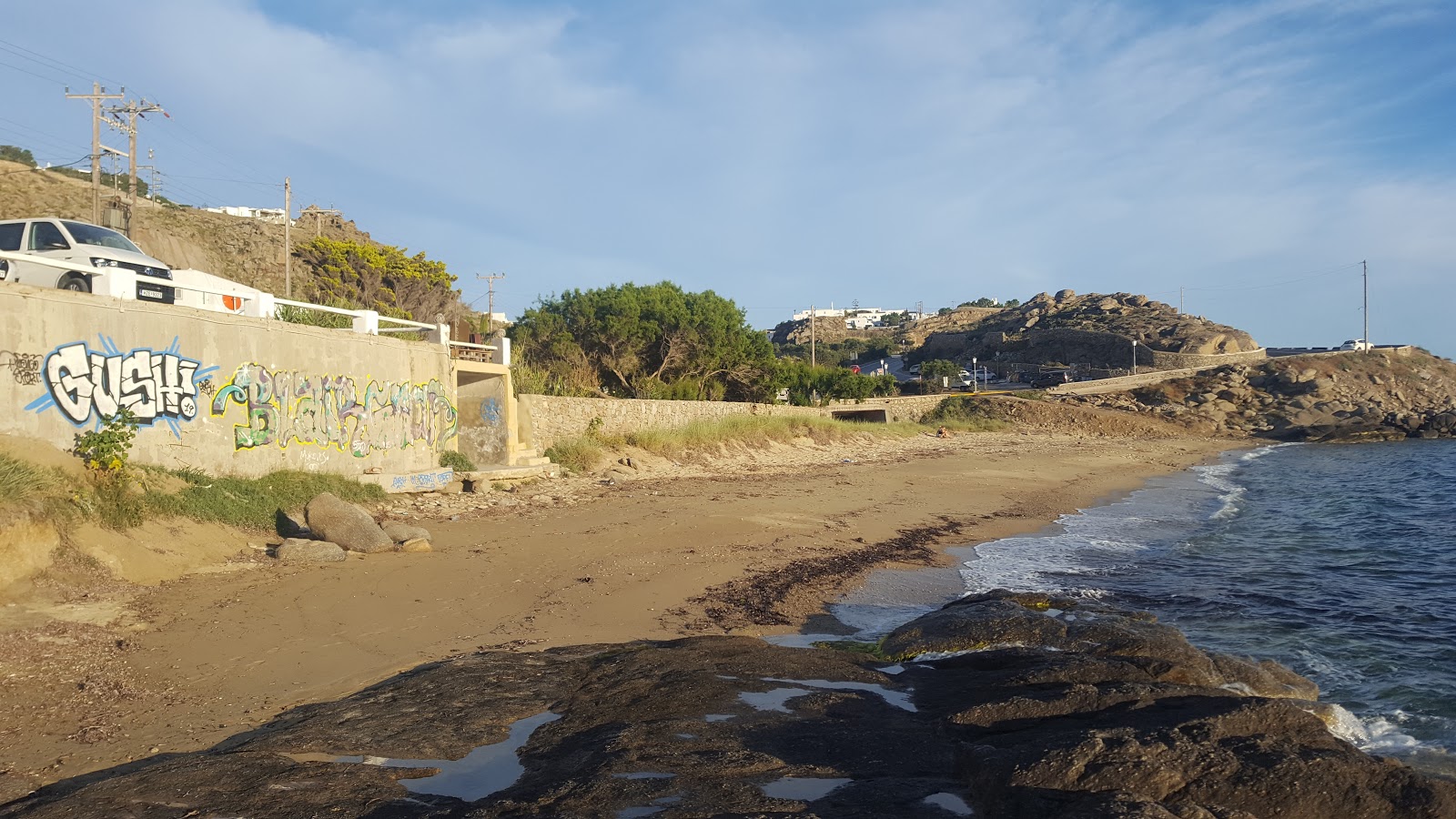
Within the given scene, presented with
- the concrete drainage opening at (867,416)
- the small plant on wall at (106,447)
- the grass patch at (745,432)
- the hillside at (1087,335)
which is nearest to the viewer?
the small plant on wall at (106,447)

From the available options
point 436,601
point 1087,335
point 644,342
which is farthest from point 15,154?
point 1087,335

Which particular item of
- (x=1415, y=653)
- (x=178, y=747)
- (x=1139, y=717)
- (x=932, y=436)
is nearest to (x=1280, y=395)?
(x=932, y=436)

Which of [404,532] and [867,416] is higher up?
[867,416]

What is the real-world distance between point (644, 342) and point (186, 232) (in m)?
25.7

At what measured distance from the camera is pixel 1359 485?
102ft

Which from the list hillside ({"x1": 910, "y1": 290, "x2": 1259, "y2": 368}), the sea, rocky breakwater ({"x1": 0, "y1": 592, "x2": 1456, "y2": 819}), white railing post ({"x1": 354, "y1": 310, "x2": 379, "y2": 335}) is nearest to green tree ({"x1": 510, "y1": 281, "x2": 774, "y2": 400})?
white railing post ({"x1": 354, "y1": 310, "x2": 379, "y2": 335})

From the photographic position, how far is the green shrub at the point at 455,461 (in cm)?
2059

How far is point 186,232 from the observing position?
147ft

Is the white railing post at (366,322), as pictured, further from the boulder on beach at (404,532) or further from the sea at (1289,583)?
the sea at (1289,583)

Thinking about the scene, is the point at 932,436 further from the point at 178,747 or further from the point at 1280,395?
the point at 178,747

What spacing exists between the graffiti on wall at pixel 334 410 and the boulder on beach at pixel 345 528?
3048 millimetres

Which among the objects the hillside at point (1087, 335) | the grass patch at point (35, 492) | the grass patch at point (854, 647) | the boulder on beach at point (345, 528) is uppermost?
the hillside at point (1087, 335)

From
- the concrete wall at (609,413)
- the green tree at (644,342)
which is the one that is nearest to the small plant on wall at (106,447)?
the concrete wall at (609,413)

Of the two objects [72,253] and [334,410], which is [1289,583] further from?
[72,253]
